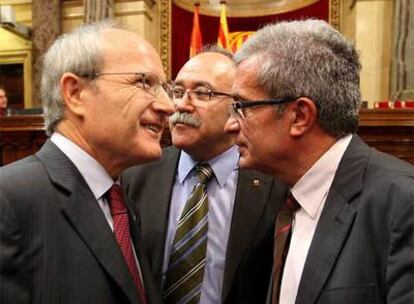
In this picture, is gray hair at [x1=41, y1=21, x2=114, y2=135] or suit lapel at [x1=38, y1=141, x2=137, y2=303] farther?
gray hair at [x1=41, y1=21, x2=114, y2=135]

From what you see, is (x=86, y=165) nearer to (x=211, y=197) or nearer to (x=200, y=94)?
(x=211, y=197)

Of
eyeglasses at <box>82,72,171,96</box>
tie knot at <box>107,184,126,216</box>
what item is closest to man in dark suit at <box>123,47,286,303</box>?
tie knot at <box>107,184,126,216</box>

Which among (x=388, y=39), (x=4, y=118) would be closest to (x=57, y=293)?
(x=4, y=118)

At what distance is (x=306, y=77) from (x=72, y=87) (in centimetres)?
76

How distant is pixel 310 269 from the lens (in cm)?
134

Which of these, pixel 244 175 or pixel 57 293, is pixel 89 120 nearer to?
pixel 57 293

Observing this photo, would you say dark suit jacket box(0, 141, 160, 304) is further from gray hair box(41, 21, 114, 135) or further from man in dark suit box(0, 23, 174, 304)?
gray hair box(41, 21, 114, 135)

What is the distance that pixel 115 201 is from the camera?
60.9 inches

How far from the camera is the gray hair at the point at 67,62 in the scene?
1528 mm

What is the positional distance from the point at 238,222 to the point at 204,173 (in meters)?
0.30

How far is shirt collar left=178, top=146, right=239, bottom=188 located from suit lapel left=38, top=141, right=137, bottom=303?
80 cm

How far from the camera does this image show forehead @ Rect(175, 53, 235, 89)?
235cm

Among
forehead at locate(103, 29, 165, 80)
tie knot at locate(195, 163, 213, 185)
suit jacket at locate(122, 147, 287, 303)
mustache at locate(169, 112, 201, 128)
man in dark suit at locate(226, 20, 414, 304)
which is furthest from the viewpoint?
mustache at locate(169, 112, 201, 128)

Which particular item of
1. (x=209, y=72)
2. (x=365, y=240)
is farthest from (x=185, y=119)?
(x=365, y=240)
